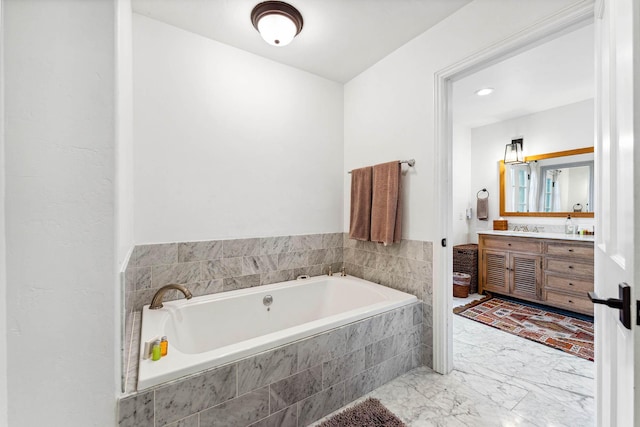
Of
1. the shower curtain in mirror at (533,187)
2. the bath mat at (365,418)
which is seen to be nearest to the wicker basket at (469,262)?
the shower curtain in mirror at (533,187)

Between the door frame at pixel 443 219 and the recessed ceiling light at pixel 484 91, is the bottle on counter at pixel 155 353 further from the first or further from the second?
the recessed ceiling light at pixel 484 91

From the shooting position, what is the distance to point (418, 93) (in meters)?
2.08

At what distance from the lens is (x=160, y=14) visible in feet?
6.00

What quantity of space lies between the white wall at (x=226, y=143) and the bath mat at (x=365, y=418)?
4.56 ft

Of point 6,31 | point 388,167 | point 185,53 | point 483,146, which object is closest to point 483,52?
point 388,167

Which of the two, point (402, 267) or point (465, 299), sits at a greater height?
point (402, 267)

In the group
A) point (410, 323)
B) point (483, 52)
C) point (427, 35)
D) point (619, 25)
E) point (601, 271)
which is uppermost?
point (427, 35)

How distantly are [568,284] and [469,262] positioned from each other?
103cm

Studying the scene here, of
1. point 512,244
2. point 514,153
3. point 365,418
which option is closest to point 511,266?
point 512,244

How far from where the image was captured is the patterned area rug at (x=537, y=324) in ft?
7.53

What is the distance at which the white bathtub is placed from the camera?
1.20m

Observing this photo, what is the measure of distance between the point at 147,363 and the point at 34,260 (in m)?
0.61

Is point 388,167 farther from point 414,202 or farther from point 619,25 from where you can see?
point 619,25

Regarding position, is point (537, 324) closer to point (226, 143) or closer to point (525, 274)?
point (525, 274)
